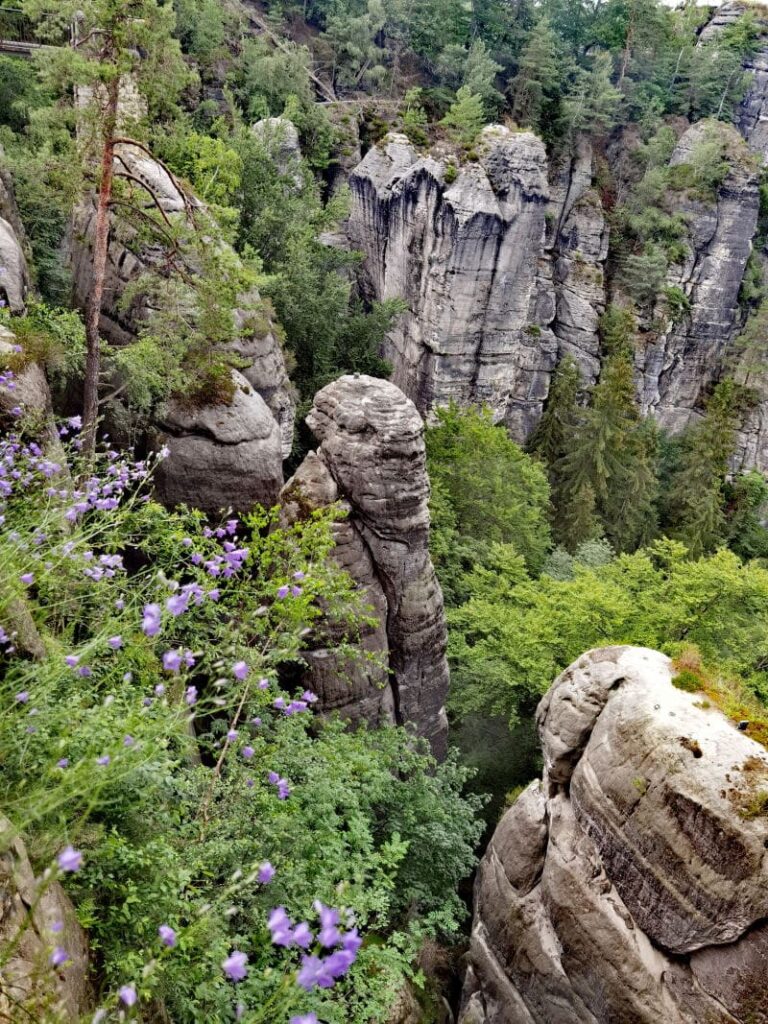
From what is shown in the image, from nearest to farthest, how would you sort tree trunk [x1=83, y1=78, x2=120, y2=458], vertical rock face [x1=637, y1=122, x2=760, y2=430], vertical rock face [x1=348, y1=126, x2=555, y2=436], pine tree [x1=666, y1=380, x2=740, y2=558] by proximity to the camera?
tree trunk [x1=83, y1=78, x2=120, y2=458]
vertical rock face [x1=348, y1=126, x2=555, y2=436]
pine tree [x1=666, y1=380, x2=740, y2=558]
vertical rock face [x1=637, y1=122, x2=760, y2=430]

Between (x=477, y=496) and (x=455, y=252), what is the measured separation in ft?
45.7

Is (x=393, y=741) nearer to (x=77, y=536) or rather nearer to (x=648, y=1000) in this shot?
(x=648, y=1000)

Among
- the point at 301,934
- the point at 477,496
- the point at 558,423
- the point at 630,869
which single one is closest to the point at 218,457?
→ the point at 630,869

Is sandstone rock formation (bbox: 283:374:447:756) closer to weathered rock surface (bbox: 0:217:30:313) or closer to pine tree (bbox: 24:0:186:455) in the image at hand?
pine tree (bbox: 24:0:186:455)

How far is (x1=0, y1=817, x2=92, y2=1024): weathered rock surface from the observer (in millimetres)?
2867

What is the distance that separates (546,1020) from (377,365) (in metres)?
20.3

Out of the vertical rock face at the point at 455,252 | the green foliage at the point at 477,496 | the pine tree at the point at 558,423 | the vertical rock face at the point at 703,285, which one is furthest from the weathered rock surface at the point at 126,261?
the vertical rock face at the point at 703,285

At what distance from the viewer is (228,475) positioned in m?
12.2

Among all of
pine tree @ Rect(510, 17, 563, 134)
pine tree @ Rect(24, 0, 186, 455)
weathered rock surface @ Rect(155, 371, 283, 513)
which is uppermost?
pine tree @ Rect(510, 17, 563, 134)

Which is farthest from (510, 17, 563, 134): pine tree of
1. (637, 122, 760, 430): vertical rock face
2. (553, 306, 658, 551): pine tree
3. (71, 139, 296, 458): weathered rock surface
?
(71, 139, 296, 458): weathered rock surface

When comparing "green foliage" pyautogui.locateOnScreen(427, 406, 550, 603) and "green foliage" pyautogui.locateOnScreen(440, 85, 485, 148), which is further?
"green foliage" pyautogui.locateOnScreen(440, 85, 485, 148)

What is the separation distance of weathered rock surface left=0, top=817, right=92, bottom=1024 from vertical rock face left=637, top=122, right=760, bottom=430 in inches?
1543

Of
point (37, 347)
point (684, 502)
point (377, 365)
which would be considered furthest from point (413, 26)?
point (37, 347)

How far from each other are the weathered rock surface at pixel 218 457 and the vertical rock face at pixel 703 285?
1226 inches
